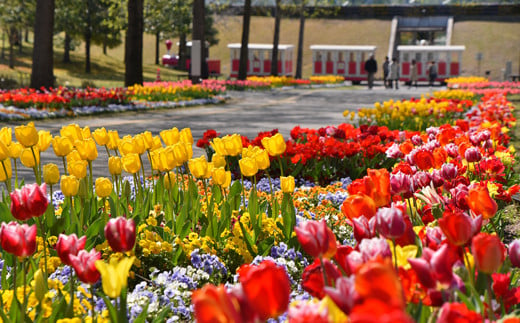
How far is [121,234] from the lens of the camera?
2018 millimetres

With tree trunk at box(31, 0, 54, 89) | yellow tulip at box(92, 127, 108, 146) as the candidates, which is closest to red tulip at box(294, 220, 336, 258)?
yellow tulip at box(92, 127, 108, 146)

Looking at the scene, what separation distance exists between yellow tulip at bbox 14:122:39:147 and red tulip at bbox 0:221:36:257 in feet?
5.41

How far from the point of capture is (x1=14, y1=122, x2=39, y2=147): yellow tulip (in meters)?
3.66

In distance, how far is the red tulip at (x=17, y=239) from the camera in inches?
82.2

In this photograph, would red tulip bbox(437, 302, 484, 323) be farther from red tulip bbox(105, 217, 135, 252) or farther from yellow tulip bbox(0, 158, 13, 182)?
yellow tulip bbox(0, 158, 13, 182)

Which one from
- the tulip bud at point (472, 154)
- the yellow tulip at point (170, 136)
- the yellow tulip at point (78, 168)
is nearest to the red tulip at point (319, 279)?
the yellow tulip at point (78, 168)

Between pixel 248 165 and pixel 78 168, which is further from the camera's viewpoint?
pixel 248 165

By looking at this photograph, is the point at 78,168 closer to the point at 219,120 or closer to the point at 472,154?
the point at 472,154

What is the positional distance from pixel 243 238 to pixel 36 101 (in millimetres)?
12327

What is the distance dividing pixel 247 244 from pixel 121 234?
171 centimetres

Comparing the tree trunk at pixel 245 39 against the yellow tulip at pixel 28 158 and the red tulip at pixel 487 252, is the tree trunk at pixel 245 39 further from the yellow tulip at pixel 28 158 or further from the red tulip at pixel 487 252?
the red tulip at pixel 487 252

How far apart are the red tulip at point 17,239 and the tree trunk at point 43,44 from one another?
52.3 ft

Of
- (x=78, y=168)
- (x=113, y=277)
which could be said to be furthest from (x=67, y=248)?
(x=78, y=168)

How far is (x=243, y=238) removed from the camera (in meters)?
3.70
